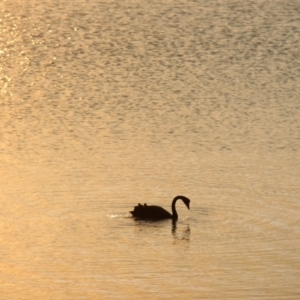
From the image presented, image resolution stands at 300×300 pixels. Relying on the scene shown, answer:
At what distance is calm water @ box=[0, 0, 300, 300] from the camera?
20.7m

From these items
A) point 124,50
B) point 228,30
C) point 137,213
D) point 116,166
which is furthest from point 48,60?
point 137,213

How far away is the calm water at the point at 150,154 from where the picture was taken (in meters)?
20.7

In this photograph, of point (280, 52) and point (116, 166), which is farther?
point (280, 52)

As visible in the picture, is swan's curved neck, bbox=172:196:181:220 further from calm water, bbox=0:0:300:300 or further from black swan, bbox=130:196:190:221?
calm water, bbox=0:0:300:300

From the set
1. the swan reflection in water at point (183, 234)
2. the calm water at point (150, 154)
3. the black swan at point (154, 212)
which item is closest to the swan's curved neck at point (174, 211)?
the black swan at point (154, 212)

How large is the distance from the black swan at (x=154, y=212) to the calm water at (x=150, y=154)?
0.19m

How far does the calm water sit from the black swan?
0.64 ft

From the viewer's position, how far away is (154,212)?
24125mm

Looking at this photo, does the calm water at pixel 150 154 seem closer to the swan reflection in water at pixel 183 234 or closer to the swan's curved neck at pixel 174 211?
the swan reflection in water at pixel 183 234

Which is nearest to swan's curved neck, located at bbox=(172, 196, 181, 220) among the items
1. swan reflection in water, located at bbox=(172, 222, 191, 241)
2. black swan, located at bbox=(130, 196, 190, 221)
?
black swan, located at bbox=(130, 196, 190, 221)

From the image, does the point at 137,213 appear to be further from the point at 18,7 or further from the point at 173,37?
the point at 18,7

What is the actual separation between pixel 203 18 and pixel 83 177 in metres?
21.1

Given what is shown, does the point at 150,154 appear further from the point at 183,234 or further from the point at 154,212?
the point at 183,234

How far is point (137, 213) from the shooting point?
78.3ft
